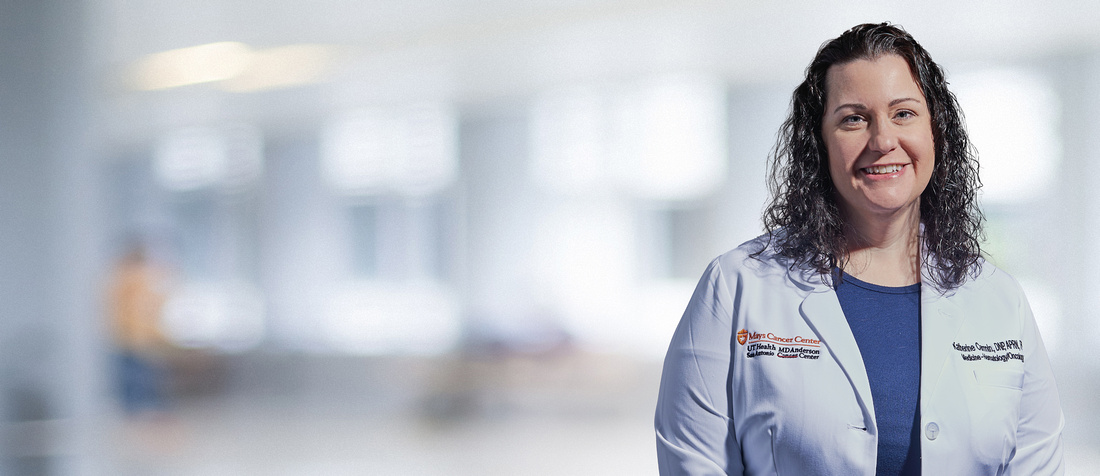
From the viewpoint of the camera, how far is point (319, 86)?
8.36 metres

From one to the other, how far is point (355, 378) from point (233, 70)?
3.41 m

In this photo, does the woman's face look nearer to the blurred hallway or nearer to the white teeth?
the white teeth

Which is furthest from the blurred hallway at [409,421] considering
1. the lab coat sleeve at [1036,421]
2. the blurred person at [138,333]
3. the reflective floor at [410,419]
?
the lab coat sleeve at [1036,421]

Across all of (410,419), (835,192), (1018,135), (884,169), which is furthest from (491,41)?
(884,169)

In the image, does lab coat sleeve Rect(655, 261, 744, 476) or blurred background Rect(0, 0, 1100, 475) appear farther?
blurred background Rect(0, 0, 1100, 475)

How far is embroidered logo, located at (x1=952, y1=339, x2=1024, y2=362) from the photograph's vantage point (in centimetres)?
128

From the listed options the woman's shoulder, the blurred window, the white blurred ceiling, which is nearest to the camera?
the woman's shoulder

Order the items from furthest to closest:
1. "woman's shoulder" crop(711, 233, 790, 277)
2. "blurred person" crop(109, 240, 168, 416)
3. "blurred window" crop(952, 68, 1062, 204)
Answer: "blurred person" crop(109, 240, 168, 416) < "blurred window" crop(952, 68, 1062, 204) < "woman's shoulder" crop(711, 233, 790, 277)

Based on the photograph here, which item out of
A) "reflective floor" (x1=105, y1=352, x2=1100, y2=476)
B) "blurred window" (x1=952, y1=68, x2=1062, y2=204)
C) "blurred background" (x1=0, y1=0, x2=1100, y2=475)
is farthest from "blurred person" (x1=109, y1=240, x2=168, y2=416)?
"blurred window" (x1=952, y1=68, x2=1062, y2=204)

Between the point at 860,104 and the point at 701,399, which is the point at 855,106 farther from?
the point at 701,399

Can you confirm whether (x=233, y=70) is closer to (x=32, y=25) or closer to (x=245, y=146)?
(x=245, y=146)

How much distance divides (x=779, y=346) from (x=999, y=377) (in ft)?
1.18

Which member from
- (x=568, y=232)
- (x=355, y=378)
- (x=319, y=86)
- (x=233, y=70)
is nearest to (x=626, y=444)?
(x=568, y=232)

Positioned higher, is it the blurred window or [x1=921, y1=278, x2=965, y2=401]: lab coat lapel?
the blurred window
